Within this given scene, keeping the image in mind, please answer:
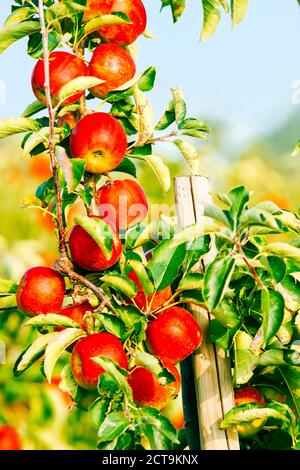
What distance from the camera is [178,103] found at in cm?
137

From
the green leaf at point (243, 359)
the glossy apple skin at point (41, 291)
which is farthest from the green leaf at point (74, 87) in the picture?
the green leaf at point (243, 359)

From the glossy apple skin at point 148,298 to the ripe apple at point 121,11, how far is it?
444mm

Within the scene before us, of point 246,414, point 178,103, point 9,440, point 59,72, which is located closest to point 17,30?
point 59,72

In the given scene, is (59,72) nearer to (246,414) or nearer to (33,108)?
(33,108)

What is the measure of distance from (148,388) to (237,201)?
0.34m

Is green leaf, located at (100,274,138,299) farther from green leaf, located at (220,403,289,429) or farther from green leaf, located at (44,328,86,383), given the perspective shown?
green leaf, located at (220,403,289,429)

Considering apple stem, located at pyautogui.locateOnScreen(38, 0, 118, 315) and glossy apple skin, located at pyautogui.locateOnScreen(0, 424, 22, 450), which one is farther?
glossy apple skin, located at pyautogui.locateOnScreen(0, 424, 22, 450)

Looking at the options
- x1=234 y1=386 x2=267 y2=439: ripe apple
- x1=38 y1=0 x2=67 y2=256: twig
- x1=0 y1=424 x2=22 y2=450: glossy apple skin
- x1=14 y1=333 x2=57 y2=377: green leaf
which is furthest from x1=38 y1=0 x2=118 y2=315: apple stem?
x1=0 y1=424 x2=22 y2=450: glossy apple skin

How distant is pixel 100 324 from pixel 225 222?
0.94 ft

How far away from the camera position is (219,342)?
50.2 inches

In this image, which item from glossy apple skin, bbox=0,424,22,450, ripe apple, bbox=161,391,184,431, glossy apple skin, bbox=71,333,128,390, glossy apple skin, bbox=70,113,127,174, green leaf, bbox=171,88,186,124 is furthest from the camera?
ripe apple, bbox=161,391,184,431

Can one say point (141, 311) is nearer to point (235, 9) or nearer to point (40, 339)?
point (40, 339)

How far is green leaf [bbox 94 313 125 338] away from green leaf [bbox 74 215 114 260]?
0.10 metres

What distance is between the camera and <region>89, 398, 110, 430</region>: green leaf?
1112 millimetres
